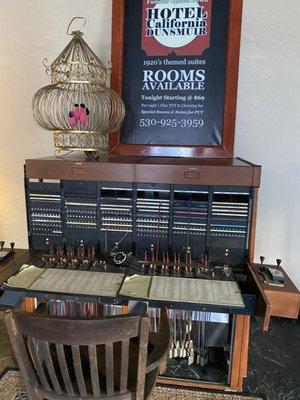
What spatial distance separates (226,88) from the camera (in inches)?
69.8

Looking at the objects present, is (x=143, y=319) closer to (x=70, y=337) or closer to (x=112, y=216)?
(x=70, y=337)

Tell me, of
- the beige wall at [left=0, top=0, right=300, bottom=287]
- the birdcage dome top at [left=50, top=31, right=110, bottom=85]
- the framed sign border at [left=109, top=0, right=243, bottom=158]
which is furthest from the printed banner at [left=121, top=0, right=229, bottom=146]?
the birdcage dome top at [left=50, top=31, right=110, bottom=85]

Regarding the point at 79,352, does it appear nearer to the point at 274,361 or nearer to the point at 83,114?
the point at 83,114

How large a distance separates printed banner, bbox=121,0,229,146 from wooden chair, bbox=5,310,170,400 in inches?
44.2

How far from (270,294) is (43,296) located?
0.87m

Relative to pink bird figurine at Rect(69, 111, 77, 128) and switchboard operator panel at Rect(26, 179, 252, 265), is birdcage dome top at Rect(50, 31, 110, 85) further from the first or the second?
switchboard operator panel at Rect(26, 179, 252, 265)

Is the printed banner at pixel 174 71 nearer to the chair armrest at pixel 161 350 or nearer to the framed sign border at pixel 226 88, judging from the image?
the framed sign border at pixel 226 88

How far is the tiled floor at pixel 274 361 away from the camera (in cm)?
156

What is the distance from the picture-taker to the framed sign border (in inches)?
68.4

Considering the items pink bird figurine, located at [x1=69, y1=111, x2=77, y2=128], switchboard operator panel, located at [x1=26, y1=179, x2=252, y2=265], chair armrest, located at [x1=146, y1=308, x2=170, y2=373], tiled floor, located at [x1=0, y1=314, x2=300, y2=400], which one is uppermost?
pink bird figurine, located at [x1=69, y1=111, x2=77, y2=128]

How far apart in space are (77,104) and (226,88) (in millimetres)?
792

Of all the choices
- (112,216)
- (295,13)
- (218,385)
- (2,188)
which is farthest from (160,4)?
(218,385)

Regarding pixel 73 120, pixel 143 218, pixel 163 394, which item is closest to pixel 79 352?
pixel 143 218

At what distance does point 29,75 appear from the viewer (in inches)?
80.7
